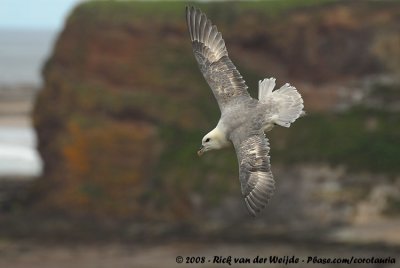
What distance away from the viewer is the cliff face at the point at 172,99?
30.0 metres

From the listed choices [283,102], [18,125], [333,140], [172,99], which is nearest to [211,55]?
[283,102]

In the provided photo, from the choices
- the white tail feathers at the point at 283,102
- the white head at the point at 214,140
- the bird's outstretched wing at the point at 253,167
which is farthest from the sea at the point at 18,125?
the bird's outstretched wing at the point at 253,167

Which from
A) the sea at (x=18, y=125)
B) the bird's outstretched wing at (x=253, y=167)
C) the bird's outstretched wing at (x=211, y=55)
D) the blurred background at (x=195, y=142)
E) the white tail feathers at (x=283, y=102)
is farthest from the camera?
the sea at (x=18, y=125)

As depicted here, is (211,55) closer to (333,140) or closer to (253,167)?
(253,167)

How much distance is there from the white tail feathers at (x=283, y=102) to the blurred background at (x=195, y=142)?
14.7 meters

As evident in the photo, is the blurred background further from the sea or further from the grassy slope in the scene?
the sea

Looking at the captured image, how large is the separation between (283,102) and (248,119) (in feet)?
1.67

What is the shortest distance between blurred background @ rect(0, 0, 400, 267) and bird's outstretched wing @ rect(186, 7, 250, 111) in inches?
562

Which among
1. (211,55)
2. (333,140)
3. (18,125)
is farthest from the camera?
(18,125)

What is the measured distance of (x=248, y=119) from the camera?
1329cm

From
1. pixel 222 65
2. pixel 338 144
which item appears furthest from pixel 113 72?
pixel 222 65

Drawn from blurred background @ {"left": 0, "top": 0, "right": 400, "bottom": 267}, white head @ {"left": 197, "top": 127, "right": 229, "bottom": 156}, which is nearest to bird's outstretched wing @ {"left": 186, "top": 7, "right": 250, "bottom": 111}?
white head @ {"left": 197, "top": 127, "right": 229, "bottom": 156}

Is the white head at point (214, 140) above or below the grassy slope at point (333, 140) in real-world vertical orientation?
below

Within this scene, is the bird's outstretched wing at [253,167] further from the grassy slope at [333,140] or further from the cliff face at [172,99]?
the cliff face at [172,99]
